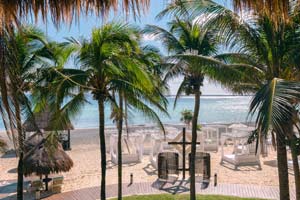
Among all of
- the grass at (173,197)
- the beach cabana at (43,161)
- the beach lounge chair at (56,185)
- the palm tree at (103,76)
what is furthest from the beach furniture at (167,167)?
the palm tree at (103,76)

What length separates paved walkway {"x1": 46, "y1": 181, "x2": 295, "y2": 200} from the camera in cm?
959

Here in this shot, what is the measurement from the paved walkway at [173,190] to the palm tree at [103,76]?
2935 mm

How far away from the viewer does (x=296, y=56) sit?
5340mm

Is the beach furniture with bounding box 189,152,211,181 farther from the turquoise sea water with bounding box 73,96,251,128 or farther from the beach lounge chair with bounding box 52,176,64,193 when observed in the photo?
the beach lounge chair with bounding box 52,176,64,193

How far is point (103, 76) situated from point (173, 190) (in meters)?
4.93

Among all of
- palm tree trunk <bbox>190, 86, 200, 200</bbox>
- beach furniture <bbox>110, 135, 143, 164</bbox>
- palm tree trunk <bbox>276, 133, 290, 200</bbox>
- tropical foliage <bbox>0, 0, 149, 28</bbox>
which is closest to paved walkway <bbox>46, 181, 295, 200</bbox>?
palm tree trunk <bbox>190, 86, 200, 200</bbox>

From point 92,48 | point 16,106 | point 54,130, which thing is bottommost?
point 54,130

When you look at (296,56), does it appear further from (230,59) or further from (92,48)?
(92,48)

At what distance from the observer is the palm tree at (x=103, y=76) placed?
6.71 meters

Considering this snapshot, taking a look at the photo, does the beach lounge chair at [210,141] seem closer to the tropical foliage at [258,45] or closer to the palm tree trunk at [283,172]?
the palm tree trunk at [283,172]

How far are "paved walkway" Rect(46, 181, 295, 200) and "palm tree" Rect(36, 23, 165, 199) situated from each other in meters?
2.94

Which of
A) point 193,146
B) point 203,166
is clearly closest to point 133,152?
point 203,166

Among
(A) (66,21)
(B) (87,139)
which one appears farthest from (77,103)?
(B) (87,139)

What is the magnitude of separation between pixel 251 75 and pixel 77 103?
3975 mm
